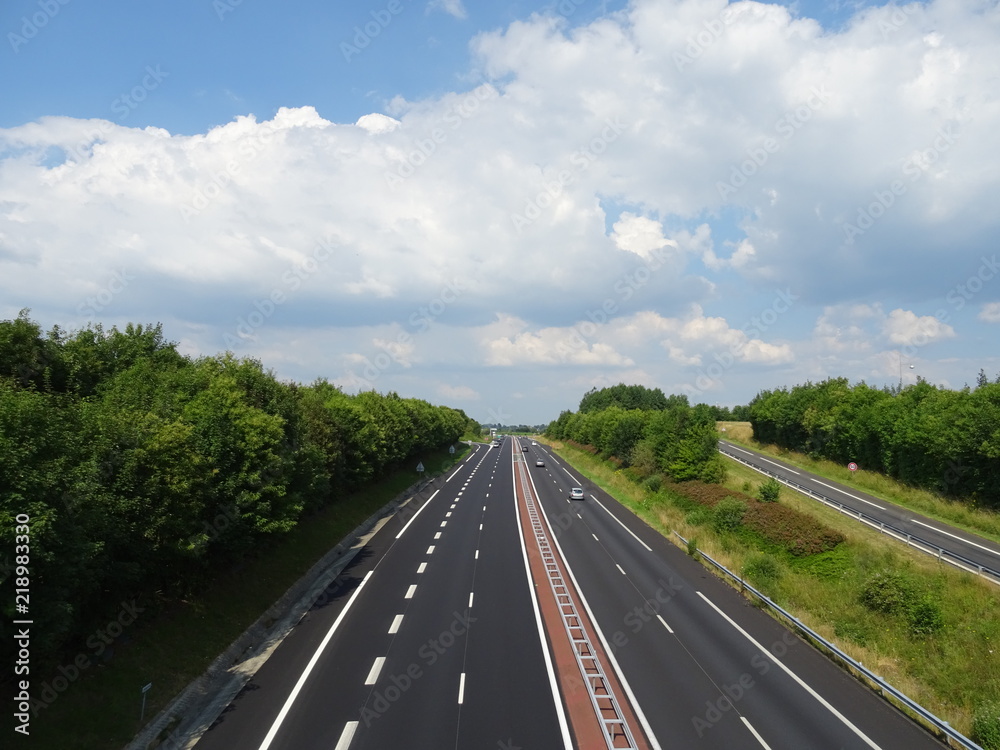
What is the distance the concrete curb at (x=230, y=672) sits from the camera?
13000 mm

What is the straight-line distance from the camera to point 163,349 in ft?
109

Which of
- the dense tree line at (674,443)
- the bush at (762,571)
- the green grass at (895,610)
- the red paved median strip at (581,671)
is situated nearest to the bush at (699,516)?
the green grass at (895,610)

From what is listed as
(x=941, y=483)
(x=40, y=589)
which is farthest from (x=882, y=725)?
(x=941, y=483)

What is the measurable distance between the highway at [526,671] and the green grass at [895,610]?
6.34 feet

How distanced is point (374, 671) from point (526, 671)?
4.10 m

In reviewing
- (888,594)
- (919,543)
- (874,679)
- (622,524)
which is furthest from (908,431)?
(874,679)

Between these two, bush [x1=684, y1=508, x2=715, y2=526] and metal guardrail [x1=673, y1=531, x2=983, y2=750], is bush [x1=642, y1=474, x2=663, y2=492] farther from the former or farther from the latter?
metal guardrail [x1=673, y1=531, x2=983, y2=750]

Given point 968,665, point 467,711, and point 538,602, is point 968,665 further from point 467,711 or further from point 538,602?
point 467,711

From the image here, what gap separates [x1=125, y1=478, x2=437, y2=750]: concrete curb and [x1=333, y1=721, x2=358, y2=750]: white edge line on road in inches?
123

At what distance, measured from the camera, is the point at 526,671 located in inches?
645

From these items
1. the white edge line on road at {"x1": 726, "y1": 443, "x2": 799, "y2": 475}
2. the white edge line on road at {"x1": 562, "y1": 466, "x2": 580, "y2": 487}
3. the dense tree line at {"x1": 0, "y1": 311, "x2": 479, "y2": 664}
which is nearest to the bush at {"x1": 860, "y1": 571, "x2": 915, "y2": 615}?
the dense tree line at {"x1": 0, "y1": 311, "x2": 479, "y2": 664}

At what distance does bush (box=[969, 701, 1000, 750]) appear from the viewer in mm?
13180

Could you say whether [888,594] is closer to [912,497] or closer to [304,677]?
[304,677]

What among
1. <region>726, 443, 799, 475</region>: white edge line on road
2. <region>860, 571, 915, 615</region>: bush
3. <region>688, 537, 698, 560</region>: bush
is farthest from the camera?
<region>726, 443, 799, 475</region>: white edge line on road
